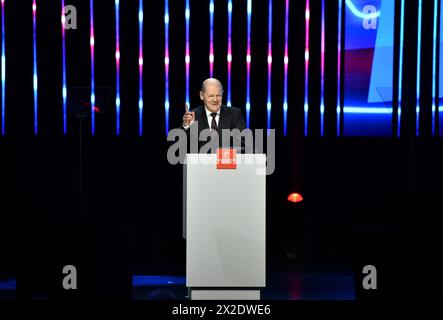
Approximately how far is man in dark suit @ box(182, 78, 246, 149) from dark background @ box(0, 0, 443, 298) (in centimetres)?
247

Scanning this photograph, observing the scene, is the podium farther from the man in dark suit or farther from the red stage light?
the red stage light

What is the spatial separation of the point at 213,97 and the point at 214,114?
0.11 metres

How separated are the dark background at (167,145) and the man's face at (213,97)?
259 cm

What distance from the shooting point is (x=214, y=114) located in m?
5.01

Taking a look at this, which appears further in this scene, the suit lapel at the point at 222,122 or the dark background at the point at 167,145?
the dark background at the point at 167,145

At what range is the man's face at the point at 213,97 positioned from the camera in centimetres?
494

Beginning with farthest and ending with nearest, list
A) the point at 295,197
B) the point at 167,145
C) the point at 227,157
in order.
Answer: the point at 167,145 → the point at 295,197 → the point at 227,157

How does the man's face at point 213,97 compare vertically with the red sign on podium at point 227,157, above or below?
above

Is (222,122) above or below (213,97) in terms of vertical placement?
below

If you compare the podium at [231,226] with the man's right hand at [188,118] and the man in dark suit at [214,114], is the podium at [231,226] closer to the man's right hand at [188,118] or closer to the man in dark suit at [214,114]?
the man's right hand at [188,118]

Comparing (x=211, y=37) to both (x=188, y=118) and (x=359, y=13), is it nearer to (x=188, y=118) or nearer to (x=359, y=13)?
(x=359, y=13)

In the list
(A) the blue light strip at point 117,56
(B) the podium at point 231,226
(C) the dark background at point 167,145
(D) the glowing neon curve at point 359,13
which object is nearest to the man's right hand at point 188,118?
(B) the podium at point 231,226

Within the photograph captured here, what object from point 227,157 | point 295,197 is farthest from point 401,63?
point 227,157
